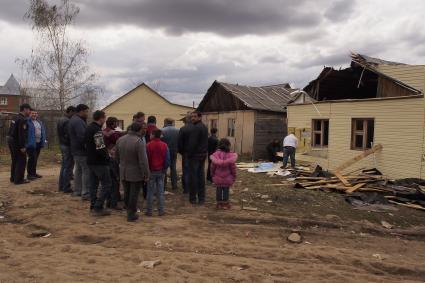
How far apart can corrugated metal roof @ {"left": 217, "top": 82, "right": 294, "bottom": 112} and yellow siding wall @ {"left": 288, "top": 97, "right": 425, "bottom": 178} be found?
4914 millimetres

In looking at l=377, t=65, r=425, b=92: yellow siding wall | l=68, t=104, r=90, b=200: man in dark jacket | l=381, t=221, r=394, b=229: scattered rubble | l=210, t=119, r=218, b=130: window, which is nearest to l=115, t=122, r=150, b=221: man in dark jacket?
l=68, t=104, r=90, b=200: man in dark jacket

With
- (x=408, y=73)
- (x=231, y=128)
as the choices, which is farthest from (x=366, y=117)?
(x=231, y=128)

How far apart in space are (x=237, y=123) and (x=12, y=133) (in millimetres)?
13950

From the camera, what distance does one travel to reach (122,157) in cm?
718

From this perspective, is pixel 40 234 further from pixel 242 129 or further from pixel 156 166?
pixel 242 129

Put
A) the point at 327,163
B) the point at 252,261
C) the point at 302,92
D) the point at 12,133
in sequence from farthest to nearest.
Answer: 1. the point at 302,92
2. the point at 327,163
3. the point at 12,133
4. the point at 252,261

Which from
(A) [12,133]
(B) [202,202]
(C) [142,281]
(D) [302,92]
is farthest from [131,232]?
(D) [302,92]

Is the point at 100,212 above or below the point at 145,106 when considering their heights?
below

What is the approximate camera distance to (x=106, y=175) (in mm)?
7461

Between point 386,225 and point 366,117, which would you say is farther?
point 366,117

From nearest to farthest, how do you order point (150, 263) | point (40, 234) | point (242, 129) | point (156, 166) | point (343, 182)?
point (150, 263) < point (40, 234) < point (156, 166) < point (343, 182) < point (242, 129)

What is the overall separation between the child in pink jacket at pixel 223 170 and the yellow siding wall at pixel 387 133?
25.4 feet

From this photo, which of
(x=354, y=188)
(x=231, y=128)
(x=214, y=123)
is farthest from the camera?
(x=214, y=123)

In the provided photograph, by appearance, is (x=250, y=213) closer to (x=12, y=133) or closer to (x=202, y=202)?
(x=202, y=202)
